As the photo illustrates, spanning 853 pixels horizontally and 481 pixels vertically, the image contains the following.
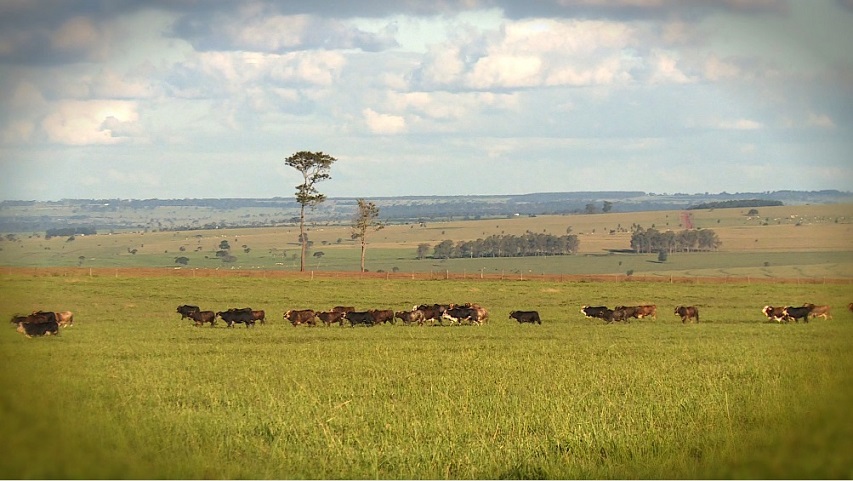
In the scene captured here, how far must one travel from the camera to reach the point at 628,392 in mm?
18781

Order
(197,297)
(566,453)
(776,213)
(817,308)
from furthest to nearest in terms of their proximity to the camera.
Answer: (776,213) → (197,297) → (817,308) → (566,453)

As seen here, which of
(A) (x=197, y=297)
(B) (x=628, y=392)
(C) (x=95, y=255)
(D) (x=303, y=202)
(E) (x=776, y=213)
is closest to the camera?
(B) (x=628, y=392)

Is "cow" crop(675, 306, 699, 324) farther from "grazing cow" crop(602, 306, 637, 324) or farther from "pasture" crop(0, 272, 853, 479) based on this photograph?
"grazing cow" crop(602, 306, 637, 324)

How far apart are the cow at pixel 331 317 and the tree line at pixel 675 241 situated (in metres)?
123

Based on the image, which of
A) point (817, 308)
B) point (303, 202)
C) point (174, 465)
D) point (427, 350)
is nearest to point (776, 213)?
point (303, 202)

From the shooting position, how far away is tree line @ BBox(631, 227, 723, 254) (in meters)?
158

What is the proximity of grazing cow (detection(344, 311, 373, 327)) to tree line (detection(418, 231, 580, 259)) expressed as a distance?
126 metres

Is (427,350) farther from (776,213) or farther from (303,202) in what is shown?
(776,213)

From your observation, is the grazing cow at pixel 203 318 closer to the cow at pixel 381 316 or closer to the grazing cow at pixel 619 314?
the cow at pixel 381 316

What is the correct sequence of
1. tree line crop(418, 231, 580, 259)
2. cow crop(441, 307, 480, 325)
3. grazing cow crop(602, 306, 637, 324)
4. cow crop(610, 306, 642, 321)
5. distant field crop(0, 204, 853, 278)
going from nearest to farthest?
cow crop(441, 307, 480, 325) < grazing cow crop(602, 306, 637, 324) < cow crop(610, 306, 642, 321) < distant field crop(0, 204, 853, 278) < tree line crop(418, 231, 580, 259)

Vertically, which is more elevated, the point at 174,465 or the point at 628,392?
the point at 174,465

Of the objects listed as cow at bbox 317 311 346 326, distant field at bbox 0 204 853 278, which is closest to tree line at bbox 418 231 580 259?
distant field at bbox 0 204 853 278

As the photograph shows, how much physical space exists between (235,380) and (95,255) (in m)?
83.0

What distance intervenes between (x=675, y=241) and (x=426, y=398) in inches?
6040
